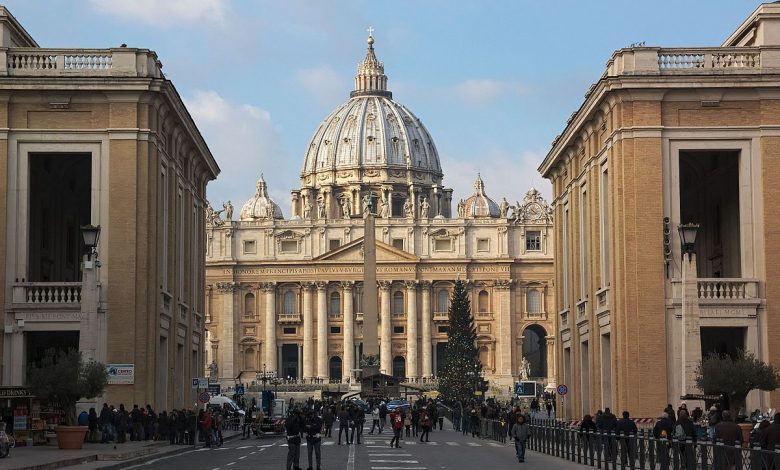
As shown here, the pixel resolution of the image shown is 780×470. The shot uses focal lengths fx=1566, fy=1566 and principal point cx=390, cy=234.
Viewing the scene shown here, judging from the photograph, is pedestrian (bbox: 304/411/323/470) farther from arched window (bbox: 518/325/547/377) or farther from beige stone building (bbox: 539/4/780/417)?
arched window (bbox: 518/325/547/377)

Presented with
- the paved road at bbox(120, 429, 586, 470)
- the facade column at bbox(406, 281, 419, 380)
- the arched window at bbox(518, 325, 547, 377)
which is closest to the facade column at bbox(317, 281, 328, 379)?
the facade column at bbox(406, 281, 419, 380)

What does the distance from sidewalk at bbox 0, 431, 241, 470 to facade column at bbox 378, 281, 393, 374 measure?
4790 inches

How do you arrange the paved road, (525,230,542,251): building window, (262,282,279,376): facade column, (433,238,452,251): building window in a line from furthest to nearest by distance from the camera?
(433,238,452,251): building window, (262,282,279,376): facade column, (525,230,542,251): building window, the paved road

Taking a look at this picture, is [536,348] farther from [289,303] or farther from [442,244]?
[289,303]

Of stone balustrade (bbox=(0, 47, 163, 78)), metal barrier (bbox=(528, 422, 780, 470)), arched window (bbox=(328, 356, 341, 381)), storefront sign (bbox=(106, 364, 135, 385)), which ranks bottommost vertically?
metal barrier (bbox=(528, 422, 780, 470))

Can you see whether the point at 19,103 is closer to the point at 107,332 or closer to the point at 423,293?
the point at 107,332

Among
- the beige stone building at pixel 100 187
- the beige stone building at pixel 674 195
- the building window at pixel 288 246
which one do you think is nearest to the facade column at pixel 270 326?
the building window at pixel 288 246

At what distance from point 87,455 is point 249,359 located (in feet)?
444

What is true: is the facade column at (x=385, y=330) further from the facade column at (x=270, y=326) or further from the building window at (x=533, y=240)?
the building window at (x=533, y=240)

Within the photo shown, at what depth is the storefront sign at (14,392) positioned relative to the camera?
44344 millimetres

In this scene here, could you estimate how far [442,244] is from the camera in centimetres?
17312

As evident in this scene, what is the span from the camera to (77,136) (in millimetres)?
52000

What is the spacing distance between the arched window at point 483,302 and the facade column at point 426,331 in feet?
18.1

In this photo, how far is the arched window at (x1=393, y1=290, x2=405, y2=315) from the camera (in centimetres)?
17375
